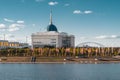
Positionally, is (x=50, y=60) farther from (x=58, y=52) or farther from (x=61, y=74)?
(x=61, y=74)

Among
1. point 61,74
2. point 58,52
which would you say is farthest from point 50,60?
point 61,74

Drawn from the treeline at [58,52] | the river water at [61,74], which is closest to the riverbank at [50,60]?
the treeline at [58,52]

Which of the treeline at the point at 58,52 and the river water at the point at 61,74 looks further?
the treeline at the point at 58,52

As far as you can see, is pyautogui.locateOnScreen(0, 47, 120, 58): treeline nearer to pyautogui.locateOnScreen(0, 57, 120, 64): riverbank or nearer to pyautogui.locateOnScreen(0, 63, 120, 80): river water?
pyautogui.locateOnScreen(0, 57, 120, 64): riverbank

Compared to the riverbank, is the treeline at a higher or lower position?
higher

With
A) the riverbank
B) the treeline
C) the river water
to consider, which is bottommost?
the river water

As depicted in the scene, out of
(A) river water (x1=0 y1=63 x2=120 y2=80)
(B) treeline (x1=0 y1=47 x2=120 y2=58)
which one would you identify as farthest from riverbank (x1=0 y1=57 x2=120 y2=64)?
A: (A) river water (x1=0 y1=63 x2=120 y2=80)

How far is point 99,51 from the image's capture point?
13800 cm

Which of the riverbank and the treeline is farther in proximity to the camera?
the treeline

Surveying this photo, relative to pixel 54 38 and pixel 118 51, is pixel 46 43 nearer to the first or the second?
pixel 54 38

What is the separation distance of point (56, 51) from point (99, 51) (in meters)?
17.3

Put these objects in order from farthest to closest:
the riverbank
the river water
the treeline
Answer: the treeline, the riverbank, the river water

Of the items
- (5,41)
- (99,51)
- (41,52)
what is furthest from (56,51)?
(5,41)

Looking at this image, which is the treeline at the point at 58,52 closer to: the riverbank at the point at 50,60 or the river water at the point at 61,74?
the riverbank at the point at 50,60
